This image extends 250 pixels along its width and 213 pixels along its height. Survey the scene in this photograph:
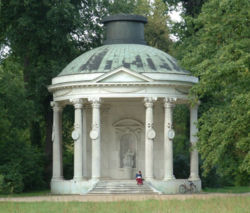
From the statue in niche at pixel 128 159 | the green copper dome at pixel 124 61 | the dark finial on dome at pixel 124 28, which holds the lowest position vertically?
the statue in niche at pixel 128 159

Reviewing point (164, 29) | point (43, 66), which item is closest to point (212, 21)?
point (43, 66)

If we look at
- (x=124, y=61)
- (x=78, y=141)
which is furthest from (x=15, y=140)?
(x=124, y=61)

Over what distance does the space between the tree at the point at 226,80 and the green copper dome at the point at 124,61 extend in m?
7.27

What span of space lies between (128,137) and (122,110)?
212 cm

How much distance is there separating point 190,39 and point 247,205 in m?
20.8

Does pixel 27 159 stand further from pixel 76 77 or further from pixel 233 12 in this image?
pixel 233 12

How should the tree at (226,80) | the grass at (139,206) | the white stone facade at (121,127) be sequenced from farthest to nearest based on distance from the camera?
the white stone facade at (121,127) < the tree at (226,80) < the grass at (139,206)

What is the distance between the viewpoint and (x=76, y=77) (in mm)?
54188

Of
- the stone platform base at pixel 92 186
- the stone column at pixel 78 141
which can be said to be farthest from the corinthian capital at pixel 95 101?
the stone platform base at pixel 92 186

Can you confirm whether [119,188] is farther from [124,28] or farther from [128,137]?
[124,28]

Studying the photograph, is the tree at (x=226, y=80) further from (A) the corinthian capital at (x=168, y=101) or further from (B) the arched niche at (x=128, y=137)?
(B) the arched niche at (x=128, y=137)

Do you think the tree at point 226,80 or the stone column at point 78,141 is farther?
the stone column at point 78,141

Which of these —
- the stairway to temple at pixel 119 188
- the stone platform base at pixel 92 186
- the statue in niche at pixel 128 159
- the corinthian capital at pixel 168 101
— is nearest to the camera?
the stairway to temple at pixel 119 188

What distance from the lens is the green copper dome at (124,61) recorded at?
179 ft
